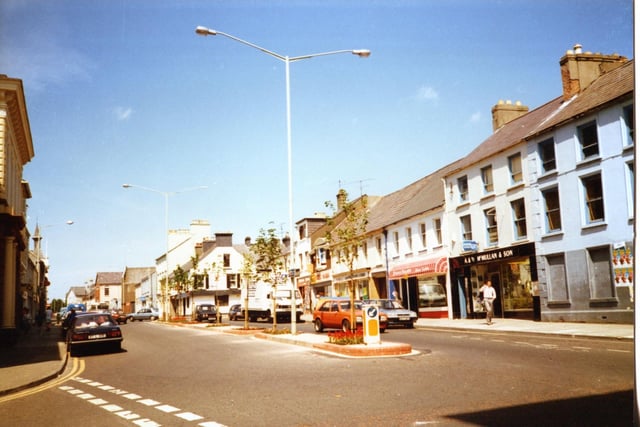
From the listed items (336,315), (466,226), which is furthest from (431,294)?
(336,315)

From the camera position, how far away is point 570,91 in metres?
28.4

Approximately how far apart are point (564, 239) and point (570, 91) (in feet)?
26.3

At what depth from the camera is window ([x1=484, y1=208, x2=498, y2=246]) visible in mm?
30644

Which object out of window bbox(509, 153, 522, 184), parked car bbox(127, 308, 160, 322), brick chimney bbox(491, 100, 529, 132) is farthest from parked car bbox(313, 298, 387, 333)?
parked car bbox(127, 308, 160, 322)

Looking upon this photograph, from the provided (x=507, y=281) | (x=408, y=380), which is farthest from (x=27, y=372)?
(x=507, y=281)

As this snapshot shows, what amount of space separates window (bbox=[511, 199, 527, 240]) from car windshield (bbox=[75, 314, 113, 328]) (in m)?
19.7

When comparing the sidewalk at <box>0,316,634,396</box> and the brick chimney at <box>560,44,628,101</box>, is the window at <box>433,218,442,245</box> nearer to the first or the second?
the sidewalk at <box>0,316,634,396</box>

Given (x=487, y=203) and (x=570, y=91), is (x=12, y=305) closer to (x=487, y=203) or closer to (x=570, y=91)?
(x=487, y=203)

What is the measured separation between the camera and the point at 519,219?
2872cm

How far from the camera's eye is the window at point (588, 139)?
24094mm

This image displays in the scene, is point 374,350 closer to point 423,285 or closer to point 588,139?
point 588,139

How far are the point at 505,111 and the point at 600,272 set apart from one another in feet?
52.0

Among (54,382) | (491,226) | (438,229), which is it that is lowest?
(54,382)

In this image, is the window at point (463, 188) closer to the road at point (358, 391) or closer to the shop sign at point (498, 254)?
the shop sign at point (498, 254)
